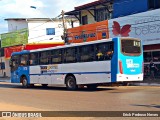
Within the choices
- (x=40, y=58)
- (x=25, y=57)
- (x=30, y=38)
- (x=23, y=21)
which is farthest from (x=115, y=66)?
(x=23, y=21)

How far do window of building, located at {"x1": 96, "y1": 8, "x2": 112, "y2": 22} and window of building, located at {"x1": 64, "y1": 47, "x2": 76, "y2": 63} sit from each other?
39.6ft

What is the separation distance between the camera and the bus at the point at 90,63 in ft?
62.0

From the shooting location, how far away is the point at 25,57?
26578mm

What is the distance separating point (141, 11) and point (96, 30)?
18.0ft

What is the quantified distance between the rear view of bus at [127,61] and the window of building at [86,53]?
5.68 feet

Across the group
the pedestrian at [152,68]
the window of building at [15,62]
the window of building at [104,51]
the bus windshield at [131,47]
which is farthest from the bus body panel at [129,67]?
the window of building at [15,62]

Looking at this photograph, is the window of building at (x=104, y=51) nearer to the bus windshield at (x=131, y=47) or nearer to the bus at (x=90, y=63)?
the bus at (x=90, y=63)

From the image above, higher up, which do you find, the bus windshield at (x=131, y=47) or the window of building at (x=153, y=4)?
the window of building at (x=153, y=4)

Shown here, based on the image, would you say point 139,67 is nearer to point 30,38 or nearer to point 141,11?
point 141,11

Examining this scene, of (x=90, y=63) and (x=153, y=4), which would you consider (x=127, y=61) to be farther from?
(x=153, y=4)

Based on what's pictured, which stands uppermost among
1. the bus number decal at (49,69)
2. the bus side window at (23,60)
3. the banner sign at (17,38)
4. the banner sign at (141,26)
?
the banner sign at (17,38)

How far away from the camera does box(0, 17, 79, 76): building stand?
1997 inches

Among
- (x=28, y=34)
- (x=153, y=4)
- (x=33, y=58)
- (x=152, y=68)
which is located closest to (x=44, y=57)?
(x=33, y=58)

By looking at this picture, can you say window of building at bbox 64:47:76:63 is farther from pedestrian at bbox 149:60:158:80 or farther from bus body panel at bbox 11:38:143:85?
pedestrian at bbox 149:60:158:80
